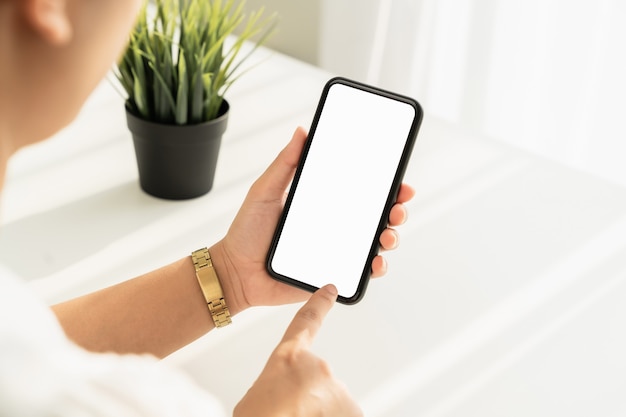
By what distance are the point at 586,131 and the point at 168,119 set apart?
2.30 ft

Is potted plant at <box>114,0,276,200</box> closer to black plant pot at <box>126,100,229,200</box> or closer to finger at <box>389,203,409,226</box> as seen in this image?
black plant pot at <box>126,100,229,200</box>

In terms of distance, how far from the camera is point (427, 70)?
4.46 ft

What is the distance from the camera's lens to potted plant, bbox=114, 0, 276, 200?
84 centimetres

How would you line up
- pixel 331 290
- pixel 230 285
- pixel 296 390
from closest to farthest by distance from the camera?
1. pixel 296 390
2. pixel 331 290
3. pixel 230 285

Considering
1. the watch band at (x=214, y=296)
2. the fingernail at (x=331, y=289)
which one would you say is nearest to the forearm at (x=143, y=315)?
the watch band at (x=214, y=296)

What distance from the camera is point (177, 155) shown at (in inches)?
34.5

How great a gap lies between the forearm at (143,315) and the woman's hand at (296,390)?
0.58ft

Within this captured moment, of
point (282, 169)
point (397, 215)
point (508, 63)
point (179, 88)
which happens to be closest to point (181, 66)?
point (179, 88)

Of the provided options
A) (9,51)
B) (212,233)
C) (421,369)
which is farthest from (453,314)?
A: (9,51)

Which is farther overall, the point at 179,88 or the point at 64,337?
the point at 179,88

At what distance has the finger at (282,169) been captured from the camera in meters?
0.71

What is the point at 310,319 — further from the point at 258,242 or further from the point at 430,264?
the point at 430,264

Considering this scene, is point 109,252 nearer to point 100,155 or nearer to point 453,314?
point 100,155

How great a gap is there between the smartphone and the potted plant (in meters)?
0.18
